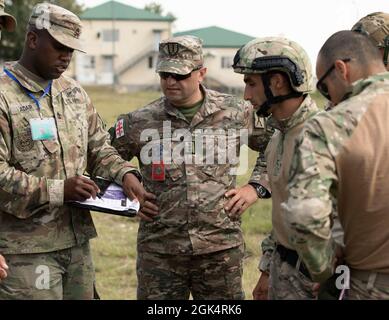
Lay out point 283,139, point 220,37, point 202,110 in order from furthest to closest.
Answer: point 220,37 < point 202,110 < point 283,139

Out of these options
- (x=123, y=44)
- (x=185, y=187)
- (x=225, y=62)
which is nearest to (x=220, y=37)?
(x=225, y=62)

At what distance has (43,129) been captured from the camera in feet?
11.4

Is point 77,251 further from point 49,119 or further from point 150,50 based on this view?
point 150,50

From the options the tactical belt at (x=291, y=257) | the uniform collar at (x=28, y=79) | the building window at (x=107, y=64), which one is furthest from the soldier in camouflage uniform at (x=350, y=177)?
the building window at (x=107, y=64)

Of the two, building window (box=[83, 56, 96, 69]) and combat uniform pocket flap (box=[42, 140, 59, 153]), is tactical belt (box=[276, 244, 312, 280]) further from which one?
building window (box=[83, 56, 96, 69])

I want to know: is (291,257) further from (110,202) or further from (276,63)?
(110,202)

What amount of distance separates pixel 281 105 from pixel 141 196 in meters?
1.14

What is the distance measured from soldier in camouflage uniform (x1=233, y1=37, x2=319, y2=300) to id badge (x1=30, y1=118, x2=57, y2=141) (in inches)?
45.3

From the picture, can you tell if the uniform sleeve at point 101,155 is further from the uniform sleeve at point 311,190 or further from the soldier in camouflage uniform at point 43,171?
the uniform sleeve at point 311,190

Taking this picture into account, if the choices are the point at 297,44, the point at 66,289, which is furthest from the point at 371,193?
the point at 66,289

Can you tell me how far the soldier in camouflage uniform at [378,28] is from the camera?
3.84 m

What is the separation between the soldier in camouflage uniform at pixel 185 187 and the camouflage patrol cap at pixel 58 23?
0.63 metres

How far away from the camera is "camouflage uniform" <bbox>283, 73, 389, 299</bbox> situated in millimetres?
2373

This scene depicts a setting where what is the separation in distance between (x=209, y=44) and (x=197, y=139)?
49498 millimetres
